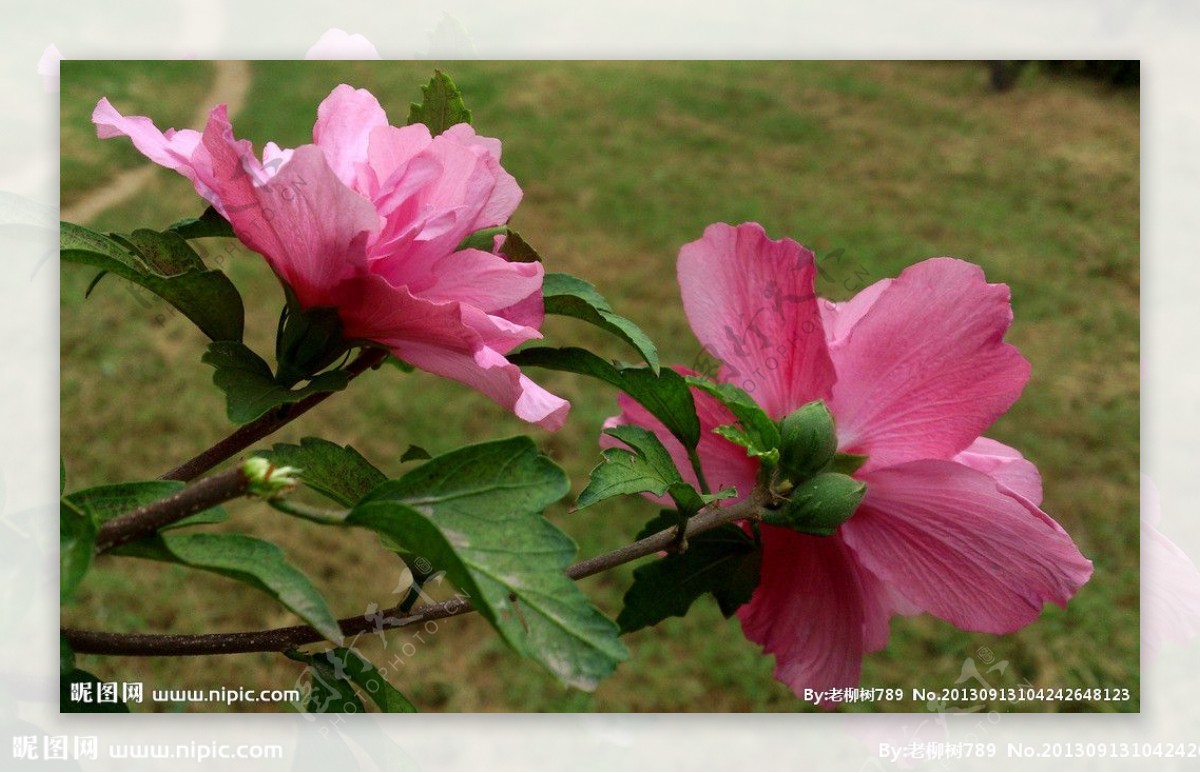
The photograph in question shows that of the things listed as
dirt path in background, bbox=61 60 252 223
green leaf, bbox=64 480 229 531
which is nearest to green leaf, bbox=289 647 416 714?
green leaf, bbox=64 480 229 531

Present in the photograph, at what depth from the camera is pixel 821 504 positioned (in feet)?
1.26

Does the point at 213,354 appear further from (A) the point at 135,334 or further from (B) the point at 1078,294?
(B) the point at 1078,294

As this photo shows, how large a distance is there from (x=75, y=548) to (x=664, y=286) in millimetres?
2519

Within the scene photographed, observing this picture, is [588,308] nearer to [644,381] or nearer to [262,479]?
[644,381]

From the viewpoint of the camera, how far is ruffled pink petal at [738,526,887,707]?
0.44 m

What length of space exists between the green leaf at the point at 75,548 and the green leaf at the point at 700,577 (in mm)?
220

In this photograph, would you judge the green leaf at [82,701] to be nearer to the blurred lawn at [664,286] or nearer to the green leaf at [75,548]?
the green leaf at [75,548]

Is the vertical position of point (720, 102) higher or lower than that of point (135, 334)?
higher

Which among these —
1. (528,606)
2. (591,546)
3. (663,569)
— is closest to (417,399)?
(591,546)

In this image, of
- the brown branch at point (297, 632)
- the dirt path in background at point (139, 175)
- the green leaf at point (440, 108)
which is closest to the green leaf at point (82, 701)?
the brown branch at point (297, 632)

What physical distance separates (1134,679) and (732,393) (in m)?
1.66

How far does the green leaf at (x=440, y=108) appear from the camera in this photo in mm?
396

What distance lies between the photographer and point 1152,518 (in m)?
0.47

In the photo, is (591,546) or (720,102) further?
(720,102)
